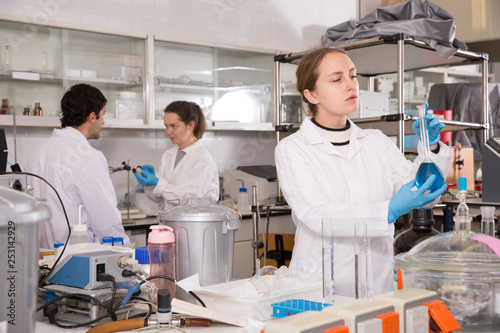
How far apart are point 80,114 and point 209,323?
6.02 feet

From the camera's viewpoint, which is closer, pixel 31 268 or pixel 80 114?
pixel 31 268

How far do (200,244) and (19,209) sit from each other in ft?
2.65

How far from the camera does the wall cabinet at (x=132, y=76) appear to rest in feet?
11.7

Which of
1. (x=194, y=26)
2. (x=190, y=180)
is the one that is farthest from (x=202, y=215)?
(x=194, y=26)

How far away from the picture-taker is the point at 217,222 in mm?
1732

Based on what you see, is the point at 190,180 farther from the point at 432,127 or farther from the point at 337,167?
the point at 432,127

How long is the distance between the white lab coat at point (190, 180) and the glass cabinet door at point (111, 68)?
50cm

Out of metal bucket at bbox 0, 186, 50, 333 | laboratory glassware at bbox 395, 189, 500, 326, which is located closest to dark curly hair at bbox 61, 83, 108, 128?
metal bucket at bbox 0, 186, 50, 333

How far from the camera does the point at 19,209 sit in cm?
96

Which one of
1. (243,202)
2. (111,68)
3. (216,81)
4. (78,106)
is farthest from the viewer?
(216,81)

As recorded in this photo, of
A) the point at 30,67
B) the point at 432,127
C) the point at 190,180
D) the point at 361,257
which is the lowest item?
the point at 361,257

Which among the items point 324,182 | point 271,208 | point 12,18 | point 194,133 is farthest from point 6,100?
point 324,182

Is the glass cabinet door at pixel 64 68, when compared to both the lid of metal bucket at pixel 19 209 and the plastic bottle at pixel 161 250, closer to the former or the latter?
the plastic bottle at pixel 161 250

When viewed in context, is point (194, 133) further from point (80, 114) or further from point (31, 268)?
point (31, 268)
